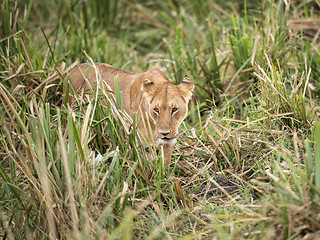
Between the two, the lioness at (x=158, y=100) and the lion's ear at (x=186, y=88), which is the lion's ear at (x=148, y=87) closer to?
the lioness at (x=158, y=100)

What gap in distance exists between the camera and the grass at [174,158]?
8.94ft

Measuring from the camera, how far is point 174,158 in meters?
3.96

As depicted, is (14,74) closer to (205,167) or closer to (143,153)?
(143,153)

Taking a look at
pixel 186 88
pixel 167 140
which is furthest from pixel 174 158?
pixel 186 88

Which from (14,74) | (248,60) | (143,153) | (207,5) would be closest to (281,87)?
(248,60)

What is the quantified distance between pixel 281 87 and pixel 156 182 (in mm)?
1547

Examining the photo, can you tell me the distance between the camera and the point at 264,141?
3781mm

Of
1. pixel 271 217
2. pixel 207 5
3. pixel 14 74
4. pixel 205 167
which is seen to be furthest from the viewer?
pixel 207 5

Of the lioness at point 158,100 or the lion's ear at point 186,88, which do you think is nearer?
the lioness at point 158,100

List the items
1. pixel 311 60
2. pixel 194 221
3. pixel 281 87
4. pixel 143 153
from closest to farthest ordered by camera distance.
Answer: pixel 194 221 → pixel 143 153 → pixel 281 87 → pixel 311 60

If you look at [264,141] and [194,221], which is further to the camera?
[264,141]

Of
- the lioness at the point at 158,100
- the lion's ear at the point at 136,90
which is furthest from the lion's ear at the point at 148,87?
the lion's ear at the point at 136,90

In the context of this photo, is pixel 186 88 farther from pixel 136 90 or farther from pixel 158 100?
pixel 136 90

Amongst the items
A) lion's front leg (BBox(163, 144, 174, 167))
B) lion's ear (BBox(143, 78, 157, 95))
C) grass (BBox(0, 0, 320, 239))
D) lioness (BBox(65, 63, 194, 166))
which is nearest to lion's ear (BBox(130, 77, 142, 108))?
lioness (BBox(65, 63, 194, 166))
